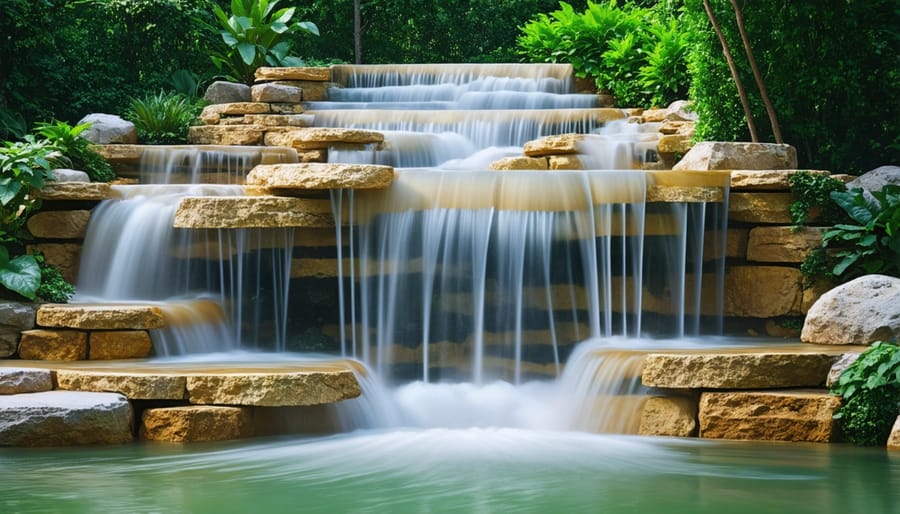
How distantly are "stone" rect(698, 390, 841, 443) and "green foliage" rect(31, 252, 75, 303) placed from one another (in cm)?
465

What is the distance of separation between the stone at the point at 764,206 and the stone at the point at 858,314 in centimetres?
117

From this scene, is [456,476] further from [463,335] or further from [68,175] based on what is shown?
[68,175]

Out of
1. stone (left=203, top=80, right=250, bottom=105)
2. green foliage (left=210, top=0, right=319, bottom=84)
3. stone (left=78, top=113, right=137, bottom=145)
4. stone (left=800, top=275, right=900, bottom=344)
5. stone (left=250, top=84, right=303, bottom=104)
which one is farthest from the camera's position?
green foliage (left=210, top=0, right=319, bottom=84)

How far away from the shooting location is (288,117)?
39.6ft

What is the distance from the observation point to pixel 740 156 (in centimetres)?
887

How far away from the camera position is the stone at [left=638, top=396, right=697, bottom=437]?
6.60 m

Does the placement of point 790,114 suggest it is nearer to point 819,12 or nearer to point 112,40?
point 819,12

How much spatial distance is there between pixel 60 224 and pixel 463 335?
3332 millimetres

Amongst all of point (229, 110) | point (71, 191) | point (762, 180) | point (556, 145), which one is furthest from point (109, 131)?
point (762, 180)

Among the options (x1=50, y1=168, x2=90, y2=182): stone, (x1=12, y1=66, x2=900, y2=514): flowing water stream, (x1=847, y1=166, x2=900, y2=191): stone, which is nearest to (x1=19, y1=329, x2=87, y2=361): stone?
(x1=12, y1=66, x2=900, y2=514): flowing water stream

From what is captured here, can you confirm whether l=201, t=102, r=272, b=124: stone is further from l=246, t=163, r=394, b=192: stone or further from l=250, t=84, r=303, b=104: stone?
l=246, t=163, r=394, b=192: stone

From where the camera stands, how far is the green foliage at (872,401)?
6.19 metres

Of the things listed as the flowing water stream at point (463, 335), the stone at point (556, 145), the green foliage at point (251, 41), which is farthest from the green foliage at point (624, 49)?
the green foliage at point (251, 41)

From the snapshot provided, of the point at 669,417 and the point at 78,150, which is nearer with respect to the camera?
the point at 669,417
